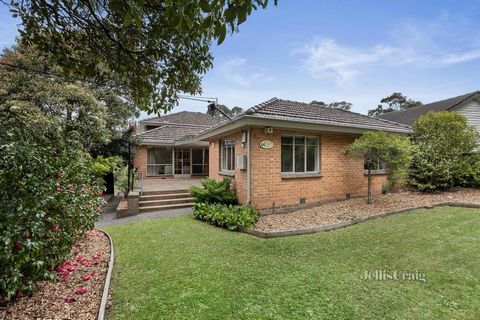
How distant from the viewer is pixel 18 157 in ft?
9.75

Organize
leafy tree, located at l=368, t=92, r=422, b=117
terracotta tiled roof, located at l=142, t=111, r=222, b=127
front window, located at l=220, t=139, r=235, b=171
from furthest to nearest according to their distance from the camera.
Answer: leafy tree, located at l=368, t=92, r=422, b=117 → terracotta tiled roof, located at l=142, t=111, r=222, b=127 → front window, located at l=220, t=139, r=235, b=171

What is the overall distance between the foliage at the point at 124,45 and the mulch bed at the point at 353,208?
471cm

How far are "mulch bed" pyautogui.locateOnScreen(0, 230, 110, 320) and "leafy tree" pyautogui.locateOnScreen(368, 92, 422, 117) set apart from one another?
5837 cm

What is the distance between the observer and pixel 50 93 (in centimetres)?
1012

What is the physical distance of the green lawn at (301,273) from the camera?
10.7ft

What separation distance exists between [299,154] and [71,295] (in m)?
7.75

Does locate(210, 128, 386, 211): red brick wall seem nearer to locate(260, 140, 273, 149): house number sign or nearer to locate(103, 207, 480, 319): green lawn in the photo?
locate(260, 140, 273, 149): house number sign

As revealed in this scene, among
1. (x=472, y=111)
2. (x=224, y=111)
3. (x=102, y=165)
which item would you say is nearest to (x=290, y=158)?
(x=102, y=165)

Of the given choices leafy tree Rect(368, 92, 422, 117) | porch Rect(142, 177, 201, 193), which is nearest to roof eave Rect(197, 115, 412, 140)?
porch Rect(142, 177, 201, 193)

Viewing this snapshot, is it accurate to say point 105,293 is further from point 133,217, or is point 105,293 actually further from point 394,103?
point 394,103

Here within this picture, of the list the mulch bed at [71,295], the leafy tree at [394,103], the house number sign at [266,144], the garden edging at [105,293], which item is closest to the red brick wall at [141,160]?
the house number sign at [266,144]

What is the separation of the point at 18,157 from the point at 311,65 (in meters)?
15.6

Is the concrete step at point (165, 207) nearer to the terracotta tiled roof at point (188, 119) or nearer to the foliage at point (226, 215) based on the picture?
the foliage at point (226, 215)

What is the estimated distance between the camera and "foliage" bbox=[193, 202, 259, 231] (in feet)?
24.0
